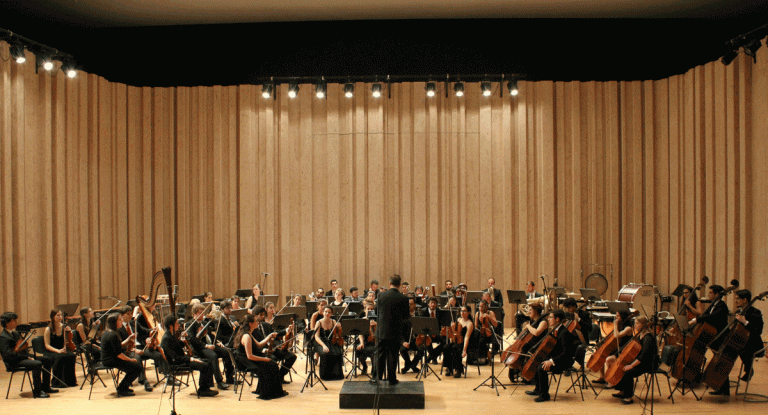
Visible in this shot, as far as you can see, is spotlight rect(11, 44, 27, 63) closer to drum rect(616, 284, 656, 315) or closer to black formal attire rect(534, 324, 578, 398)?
black formal attire rect(534, 324, 578, 398)

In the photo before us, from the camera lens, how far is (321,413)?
7777 mm

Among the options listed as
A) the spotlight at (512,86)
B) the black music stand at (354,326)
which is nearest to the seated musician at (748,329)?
the black music stand at (354,326)

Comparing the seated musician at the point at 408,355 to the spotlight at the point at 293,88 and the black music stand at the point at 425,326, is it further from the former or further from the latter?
the spotlight at the point at 293,88

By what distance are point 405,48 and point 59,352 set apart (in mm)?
9742

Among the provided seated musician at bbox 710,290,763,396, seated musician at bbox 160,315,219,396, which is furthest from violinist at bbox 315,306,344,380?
seated musician at bbox 710,290,763,396

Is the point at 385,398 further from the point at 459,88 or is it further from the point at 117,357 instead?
the point at 459,88

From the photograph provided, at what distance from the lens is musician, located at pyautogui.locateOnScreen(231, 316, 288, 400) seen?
332 inches

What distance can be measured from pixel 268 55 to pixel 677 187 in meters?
9.89

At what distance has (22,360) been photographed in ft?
28.1

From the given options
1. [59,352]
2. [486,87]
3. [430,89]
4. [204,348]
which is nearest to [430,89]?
[430,89]

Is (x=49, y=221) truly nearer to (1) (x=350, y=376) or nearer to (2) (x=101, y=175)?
(2) (x=101, y=175)

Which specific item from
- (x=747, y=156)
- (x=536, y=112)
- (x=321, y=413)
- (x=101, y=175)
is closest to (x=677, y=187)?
(x=747, y=156)

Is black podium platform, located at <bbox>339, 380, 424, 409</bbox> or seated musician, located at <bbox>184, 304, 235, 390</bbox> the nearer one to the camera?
black podium platform, located at <bbox>339, 380, 424, 409</bbox>

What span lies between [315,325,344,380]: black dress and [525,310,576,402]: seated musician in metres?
3.01
